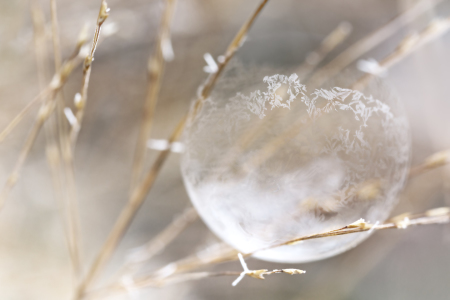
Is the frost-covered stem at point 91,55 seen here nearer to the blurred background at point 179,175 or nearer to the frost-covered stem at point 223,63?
the frost-covered stem at point 223,63

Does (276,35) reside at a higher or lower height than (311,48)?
higher

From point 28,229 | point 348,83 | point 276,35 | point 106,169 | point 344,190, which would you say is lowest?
point 344,190

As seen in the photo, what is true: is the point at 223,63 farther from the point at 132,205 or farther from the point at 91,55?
the point at 132,205

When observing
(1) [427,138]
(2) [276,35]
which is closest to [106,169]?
(2) [276,35]

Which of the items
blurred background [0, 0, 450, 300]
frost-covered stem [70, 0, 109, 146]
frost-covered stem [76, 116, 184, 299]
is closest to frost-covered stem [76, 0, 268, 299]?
frost-covered stem [76, 116, 184, 299]

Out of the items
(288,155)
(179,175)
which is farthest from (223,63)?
(179,175)

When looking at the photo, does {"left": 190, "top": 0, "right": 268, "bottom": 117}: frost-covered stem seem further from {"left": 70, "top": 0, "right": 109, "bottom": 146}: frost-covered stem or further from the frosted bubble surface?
{"left": 70, "top": 0, "right": 109, "bottom": 146}: frost-covered stem

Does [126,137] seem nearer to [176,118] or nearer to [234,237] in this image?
[176,118]
